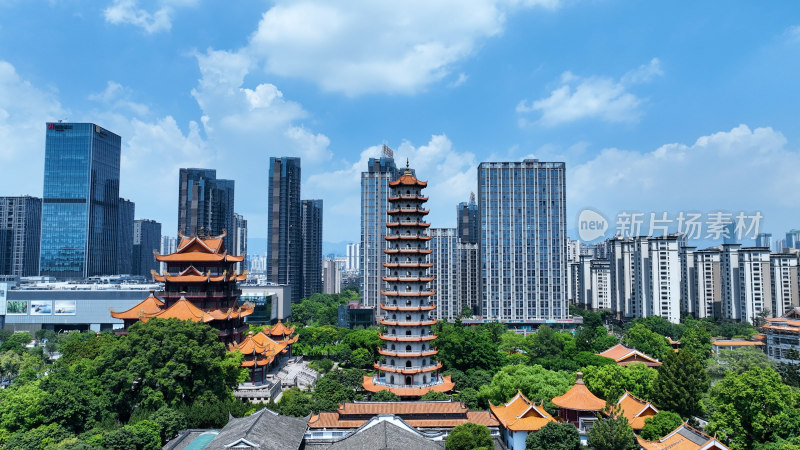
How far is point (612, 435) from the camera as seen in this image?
74.1 feet

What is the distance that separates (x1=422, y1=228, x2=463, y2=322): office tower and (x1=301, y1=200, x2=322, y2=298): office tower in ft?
106

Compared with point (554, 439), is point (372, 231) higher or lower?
higher

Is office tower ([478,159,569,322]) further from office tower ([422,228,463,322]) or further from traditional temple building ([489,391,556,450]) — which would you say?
traditional temple building ([489,391,556,450])

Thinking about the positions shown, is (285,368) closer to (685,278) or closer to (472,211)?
(685,278)

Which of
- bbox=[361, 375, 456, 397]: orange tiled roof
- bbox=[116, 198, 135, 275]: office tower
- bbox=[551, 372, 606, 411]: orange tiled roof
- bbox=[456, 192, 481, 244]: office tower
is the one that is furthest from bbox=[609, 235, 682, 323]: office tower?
bbox=[116, 198, 135, 275]: office tower

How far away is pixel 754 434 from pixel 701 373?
6.28 meters

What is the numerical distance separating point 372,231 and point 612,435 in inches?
2170

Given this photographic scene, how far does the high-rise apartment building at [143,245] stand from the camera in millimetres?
131000

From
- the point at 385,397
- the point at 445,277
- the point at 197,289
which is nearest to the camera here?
Answer: the point at 385,397

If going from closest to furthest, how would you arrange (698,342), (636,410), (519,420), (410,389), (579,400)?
(519,420) < (636,410) < (579,400) < (410,389) < (698,342)

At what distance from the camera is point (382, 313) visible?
74688 millimetres

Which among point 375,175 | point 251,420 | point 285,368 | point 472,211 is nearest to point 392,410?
point 251,420

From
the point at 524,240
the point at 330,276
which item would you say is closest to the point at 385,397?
the point at 524,240

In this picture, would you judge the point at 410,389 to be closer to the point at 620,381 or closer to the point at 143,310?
the point at 620,381
